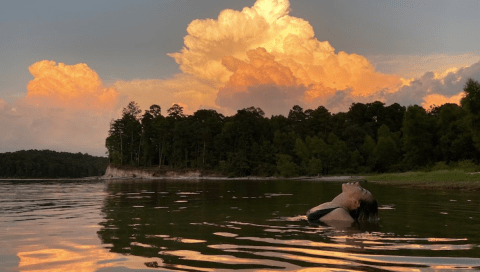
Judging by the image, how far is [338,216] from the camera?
52.4ft

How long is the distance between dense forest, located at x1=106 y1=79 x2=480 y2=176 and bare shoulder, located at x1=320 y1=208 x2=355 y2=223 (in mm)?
80992

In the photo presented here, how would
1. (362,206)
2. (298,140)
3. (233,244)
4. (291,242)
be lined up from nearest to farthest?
(233,244) → (291,242) → (362,206) → (298,140)

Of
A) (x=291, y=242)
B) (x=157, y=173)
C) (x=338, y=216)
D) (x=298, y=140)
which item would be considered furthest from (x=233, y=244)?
(x=157, y=173)

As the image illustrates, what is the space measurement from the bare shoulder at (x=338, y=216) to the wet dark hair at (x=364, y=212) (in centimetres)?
34

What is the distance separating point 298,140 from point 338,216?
125193 millimetres

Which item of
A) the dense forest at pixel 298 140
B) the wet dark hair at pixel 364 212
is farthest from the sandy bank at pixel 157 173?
the wet dark hair at pixel 364 212

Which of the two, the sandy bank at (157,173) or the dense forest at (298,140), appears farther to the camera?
the sandy bank at (157,173)

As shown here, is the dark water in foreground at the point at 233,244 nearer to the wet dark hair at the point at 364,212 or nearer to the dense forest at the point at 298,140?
the wet dark hair at the point at 364,212

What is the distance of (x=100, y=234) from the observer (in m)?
12.7

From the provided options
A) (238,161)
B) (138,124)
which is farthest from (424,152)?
(138,124)

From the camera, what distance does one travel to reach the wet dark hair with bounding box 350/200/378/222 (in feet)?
52.6

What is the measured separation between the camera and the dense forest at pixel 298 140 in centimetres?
10350

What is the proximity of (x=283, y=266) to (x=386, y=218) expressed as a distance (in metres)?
10.2

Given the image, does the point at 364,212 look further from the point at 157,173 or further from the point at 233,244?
the point at 157,173
